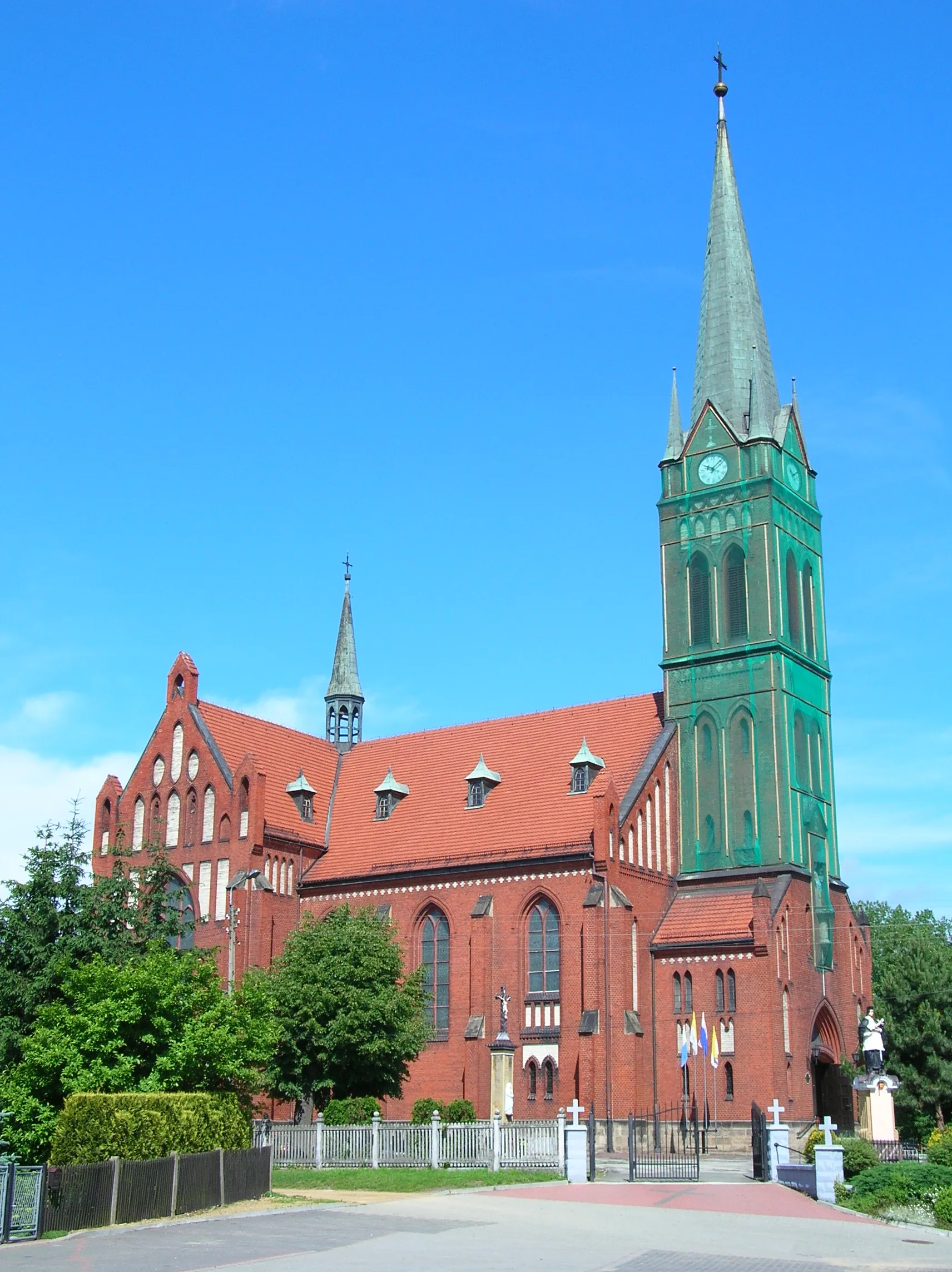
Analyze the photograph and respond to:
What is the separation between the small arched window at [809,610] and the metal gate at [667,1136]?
58.1ft

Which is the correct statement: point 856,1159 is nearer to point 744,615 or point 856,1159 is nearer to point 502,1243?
point 502,1243

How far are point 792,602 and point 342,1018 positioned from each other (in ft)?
75.4

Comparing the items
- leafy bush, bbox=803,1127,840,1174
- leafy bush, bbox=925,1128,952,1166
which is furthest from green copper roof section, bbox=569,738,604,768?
Result: leafy bush, bbox=925,1128,952,1166

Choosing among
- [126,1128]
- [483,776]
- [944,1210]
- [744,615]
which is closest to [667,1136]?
[483,776]

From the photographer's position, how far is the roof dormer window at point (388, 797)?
58.6m

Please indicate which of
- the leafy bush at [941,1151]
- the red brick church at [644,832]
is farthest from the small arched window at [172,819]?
the leafy bush at [941,1151]

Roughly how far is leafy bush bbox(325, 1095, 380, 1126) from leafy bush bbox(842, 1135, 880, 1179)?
48.8 ft

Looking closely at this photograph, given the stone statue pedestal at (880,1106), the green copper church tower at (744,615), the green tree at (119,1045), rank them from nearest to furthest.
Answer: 1. the green tree at (119,1045)
2. the stone statue pedestal at (880,1106)
3. the green copper church tower at (744,615)

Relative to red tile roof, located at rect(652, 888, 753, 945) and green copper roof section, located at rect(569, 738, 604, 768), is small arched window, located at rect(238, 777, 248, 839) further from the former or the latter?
red tile roof, located at rect(652, 888, 753, 945)

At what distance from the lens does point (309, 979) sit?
150ft

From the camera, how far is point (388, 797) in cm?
5884

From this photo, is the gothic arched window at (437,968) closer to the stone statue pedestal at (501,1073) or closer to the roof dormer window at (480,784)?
the stone statue pedestal at (501,1073)

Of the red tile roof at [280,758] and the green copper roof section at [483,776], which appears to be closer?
the green copper roof section at [483,776]

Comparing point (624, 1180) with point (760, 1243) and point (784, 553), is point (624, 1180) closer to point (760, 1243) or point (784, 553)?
point (760, 1243)
